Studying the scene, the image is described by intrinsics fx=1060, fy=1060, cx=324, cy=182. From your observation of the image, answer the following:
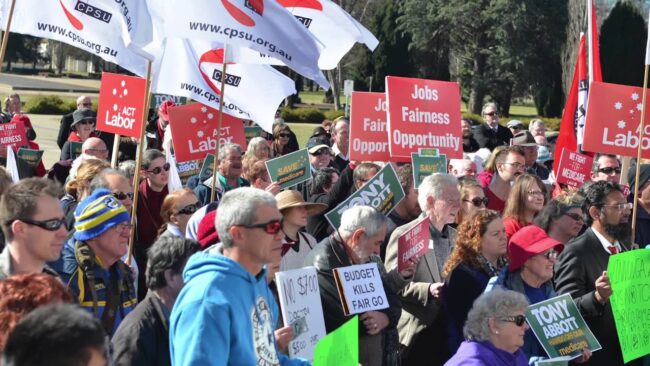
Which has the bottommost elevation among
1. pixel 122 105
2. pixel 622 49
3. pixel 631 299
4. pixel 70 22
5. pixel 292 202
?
pixel 631 299

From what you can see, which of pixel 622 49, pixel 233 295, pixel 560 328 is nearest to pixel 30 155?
pixel 560 328

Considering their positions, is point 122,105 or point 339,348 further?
point 122,105

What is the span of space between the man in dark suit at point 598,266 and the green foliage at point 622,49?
3811cm

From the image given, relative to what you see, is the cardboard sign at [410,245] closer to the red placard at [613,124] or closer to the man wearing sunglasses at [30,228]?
the man wearing sunglasses at [30,228]

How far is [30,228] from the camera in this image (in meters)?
4.58

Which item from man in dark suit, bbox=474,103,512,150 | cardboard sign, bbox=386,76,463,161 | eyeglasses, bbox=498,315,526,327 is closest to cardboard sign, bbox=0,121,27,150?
cardboard sign, bbox=386,76,463,161

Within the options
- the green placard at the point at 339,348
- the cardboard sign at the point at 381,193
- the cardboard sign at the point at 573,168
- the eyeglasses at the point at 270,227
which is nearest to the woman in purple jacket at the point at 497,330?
the green placard at the point at 339,348

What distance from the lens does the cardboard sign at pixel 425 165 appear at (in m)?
9.63

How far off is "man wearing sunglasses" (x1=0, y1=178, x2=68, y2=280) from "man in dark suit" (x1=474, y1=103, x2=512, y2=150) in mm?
12847

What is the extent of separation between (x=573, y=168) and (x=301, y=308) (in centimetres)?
658

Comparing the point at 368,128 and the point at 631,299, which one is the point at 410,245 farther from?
the point at 368,128

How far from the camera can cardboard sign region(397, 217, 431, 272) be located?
6.72m

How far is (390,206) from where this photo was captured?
8391 millimetres

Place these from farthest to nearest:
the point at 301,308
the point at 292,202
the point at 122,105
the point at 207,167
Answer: the point at 207,167
the point at 122,105
the point at 292,202
the point at 301,308
